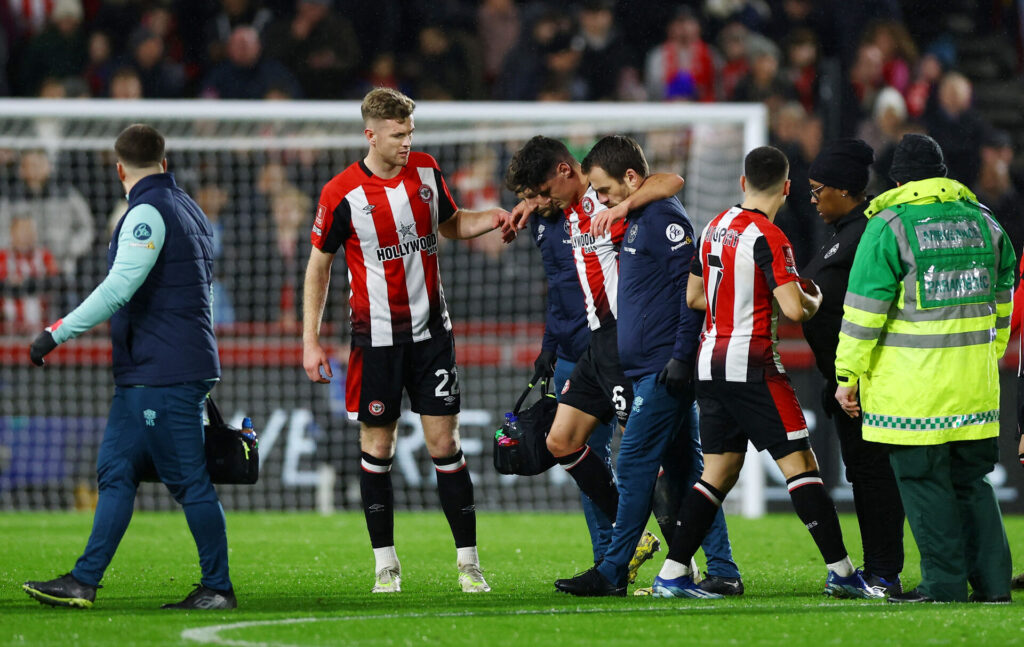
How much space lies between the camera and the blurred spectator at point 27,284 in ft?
38.3

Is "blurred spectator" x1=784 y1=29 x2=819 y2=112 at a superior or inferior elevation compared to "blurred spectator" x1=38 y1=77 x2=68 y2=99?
superior

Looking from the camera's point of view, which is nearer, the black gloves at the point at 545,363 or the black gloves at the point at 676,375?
the black gloves at the point at 676,375

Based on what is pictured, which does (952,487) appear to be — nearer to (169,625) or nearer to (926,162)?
(926,162)

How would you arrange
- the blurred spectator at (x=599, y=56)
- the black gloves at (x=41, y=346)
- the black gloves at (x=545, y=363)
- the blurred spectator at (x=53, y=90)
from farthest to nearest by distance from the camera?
the blurred spectator at (x=599, y=56) → the blurred spectator at (x=53, y=90) → the black gloves at (x=545, y=363) → the black gloves at (x=41, y=346)

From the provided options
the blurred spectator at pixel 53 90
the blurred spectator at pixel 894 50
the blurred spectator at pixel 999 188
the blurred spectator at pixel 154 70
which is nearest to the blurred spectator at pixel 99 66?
the blurred spectator at pixel 154 70

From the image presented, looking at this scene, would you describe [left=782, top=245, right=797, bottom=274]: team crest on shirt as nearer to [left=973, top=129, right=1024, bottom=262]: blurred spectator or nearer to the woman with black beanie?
the woman with black beanie

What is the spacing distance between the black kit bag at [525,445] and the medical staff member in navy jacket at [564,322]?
0.17m

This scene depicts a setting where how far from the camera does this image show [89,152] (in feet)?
40.6

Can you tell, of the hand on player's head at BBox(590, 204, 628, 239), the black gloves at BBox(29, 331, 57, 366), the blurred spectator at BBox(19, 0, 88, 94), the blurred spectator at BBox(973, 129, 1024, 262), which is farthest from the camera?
the blurred spectator at BBox(19, 0, 88, 94)

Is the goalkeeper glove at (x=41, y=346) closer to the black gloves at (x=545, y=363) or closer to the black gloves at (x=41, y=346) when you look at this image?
the black gloves at (x=41, y=346)

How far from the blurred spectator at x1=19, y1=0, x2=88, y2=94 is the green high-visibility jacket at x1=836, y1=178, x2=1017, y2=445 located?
11.0 metres

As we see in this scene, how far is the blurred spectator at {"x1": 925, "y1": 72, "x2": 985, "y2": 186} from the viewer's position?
1368cm

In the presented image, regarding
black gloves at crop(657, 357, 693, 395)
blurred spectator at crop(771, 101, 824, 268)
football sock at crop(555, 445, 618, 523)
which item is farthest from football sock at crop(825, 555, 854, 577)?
blurred spectator at crop(771, 101, 824, 268)

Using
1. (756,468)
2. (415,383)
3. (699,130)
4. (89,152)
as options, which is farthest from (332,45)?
(415,383)
